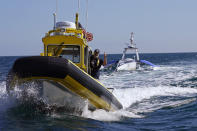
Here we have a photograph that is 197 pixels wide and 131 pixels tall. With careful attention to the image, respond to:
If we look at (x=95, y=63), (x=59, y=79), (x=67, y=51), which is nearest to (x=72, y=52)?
(x=67, y=51)

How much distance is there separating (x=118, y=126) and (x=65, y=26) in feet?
10.3

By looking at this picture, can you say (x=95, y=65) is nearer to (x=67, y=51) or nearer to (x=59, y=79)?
(x=67, y=51)

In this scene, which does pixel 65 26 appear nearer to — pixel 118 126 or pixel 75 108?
pixel 75 108

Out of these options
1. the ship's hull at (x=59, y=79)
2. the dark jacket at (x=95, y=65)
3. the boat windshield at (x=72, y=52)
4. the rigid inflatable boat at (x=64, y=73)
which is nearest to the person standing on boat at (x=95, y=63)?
the dark jacket at (x=95, y=65)

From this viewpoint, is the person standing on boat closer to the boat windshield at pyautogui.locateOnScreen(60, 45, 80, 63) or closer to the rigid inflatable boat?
the rigid inflatable boat

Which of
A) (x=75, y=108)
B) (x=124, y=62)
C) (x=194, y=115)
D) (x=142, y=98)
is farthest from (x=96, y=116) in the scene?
(x=124, y=62)

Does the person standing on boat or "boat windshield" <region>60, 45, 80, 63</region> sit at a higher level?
"boat windshield" <region>60, 45, 80, 63</region>

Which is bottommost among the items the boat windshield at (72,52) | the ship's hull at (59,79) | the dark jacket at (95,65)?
the ship's hull at (59,79)

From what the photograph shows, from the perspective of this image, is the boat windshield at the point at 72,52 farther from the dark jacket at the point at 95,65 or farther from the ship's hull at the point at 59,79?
the ship's hull at the point at 59,79

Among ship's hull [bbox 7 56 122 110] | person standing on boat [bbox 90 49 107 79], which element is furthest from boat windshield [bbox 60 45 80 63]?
ship's hull [bbox 7 56 122 110]

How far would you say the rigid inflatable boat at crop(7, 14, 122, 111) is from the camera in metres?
6.18

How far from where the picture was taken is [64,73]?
6.28 metres

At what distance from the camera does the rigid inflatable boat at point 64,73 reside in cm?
618

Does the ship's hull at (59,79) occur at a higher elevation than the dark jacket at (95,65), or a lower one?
lower
